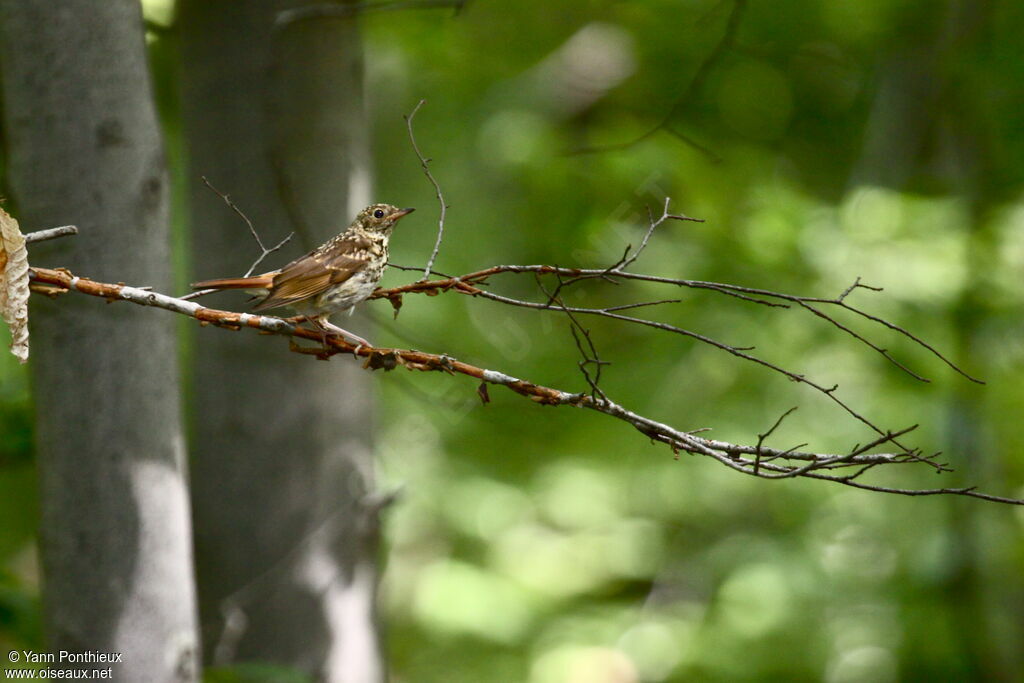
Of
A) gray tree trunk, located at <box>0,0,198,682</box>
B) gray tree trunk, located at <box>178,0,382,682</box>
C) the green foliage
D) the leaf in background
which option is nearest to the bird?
the leaf in background

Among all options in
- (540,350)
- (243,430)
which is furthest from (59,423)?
(540,350)

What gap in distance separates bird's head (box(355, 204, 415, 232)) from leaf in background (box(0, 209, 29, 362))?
0.65m

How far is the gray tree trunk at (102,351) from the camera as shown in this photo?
2.10 metres

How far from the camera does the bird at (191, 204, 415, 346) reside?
5.37ft

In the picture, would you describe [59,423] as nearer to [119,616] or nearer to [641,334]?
[119,616]

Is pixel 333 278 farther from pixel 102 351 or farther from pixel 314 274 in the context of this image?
pixel 102 351

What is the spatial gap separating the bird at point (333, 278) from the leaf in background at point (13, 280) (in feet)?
0.92

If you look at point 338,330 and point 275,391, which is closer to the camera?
point 338,330

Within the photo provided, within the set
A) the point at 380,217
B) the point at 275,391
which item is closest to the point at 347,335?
the point at 380,217

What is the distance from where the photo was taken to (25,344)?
1381mm

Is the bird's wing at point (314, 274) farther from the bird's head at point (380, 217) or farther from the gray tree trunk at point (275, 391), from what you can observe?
the gray tree trunk at point (275, 391)

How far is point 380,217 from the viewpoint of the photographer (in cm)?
183

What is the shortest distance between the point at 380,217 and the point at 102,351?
0.87 metres

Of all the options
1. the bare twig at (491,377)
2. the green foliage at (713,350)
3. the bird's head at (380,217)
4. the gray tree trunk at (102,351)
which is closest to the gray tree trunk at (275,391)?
the green foliage at (713,350)
